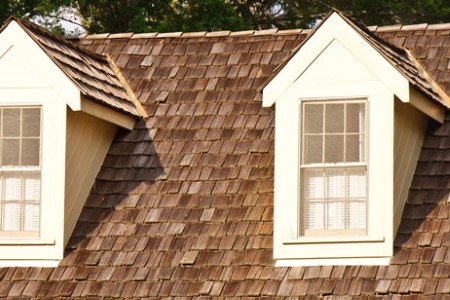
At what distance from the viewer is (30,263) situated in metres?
14.5

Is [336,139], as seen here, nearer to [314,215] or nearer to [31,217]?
[314,215]

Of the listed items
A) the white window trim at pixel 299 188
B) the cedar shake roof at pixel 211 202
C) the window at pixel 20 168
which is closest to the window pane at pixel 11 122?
the window at pixel 20 168

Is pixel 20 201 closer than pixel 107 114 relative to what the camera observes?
Yes

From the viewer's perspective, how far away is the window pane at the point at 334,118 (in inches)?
555

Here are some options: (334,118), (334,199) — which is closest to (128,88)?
(334,118)

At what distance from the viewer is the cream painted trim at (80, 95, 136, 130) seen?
48.0 ft

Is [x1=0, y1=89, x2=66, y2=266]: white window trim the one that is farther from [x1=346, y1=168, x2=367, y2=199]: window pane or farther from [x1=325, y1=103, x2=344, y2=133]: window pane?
[x1=346, y1=168, x2=367, y2=199]: window pane

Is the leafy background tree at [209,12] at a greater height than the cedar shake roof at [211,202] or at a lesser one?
lesser

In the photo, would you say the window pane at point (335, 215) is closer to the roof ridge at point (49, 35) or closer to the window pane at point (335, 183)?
the window pane at point (335, 183)

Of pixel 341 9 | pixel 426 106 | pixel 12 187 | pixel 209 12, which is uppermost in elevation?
pixel 426 106

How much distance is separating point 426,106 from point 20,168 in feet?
12.8

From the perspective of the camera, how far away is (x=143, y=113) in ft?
51.6

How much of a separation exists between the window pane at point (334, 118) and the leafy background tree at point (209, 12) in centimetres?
1364

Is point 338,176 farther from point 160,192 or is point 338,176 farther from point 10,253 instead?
point 10,253
